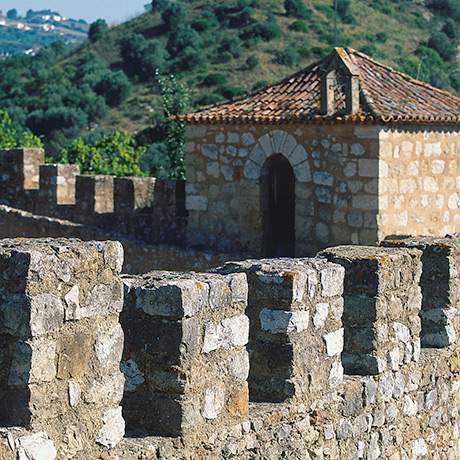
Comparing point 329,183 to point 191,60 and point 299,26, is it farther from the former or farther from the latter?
point 299,26

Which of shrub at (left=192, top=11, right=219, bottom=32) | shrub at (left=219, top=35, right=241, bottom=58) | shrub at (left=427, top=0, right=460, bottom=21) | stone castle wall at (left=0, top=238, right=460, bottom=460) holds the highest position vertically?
shrub at (left=427, top=0, right=460, bottom=21)

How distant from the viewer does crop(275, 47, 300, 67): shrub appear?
53.0 m

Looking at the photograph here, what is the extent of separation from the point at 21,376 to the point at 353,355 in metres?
2.84

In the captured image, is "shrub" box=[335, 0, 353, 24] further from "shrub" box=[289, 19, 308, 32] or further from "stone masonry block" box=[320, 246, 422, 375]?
"stone masonry block" box=[320, 246, 422, 375]

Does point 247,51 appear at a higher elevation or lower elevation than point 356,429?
higher

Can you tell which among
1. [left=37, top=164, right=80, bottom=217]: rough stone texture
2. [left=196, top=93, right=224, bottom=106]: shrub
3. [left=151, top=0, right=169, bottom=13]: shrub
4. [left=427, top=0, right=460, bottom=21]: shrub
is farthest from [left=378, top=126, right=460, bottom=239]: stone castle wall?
[left=151, top=0, right=169, bottom=13]: shrub

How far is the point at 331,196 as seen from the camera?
13836mm

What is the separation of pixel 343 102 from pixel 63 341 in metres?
9.55

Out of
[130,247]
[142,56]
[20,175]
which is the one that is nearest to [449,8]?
[142,56]

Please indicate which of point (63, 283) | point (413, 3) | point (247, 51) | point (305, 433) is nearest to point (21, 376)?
point (63, 283)

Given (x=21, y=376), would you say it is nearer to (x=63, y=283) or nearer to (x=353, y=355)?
(x=63, y=283)

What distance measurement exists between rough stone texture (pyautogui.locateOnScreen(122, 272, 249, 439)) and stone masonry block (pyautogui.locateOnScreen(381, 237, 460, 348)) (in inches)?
95.6

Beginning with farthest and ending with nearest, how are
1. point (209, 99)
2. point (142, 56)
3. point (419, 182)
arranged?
point (142, 56)
point (209, 99)
point (419, 182)

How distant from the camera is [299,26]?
185 feet
